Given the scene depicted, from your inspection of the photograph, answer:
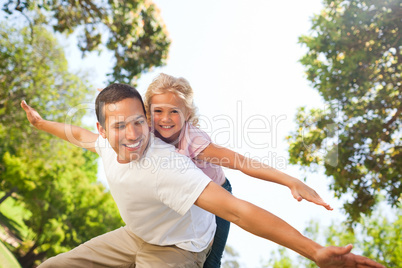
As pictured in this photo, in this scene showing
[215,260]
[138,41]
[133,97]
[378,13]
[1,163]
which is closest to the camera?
[133,97]

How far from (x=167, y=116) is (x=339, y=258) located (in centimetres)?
236

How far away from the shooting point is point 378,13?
8539mm

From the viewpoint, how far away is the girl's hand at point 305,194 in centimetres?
267

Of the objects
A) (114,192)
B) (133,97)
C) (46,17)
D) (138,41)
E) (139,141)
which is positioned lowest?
(114,192)

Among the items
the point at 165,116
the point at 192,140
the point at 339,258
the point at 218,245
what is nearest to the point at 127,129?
the point at 192,140

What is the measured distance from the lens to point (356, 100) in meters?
9.32

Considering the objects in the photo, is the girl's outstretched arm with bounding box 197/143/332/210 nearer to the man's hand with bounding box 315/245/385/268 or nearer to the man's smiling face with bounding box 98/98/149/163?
the man's hand with bounding box 315/245/385/268

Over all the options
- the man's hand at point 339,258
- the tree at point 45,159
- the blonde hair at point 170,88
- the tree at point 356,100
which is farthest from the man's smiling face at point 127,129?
the tree at point 45,159

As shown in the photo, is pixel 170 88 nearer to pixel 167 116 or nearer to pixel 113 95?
pixel 167 116

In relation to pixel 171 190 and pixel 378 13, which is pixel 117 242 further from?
pixel 378 13

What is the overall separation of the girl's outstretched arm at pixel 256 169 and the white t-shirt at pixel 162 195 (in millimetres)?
519

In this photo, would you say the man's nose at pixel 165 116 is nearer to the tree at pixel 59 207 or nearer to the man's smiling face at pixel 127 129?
the man's smiling face at pixel 127 129

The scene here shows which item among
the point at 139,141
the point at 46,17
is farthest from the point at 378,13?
the point at 46,17

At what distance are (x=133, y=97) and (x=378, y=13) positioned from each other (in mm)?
7643
